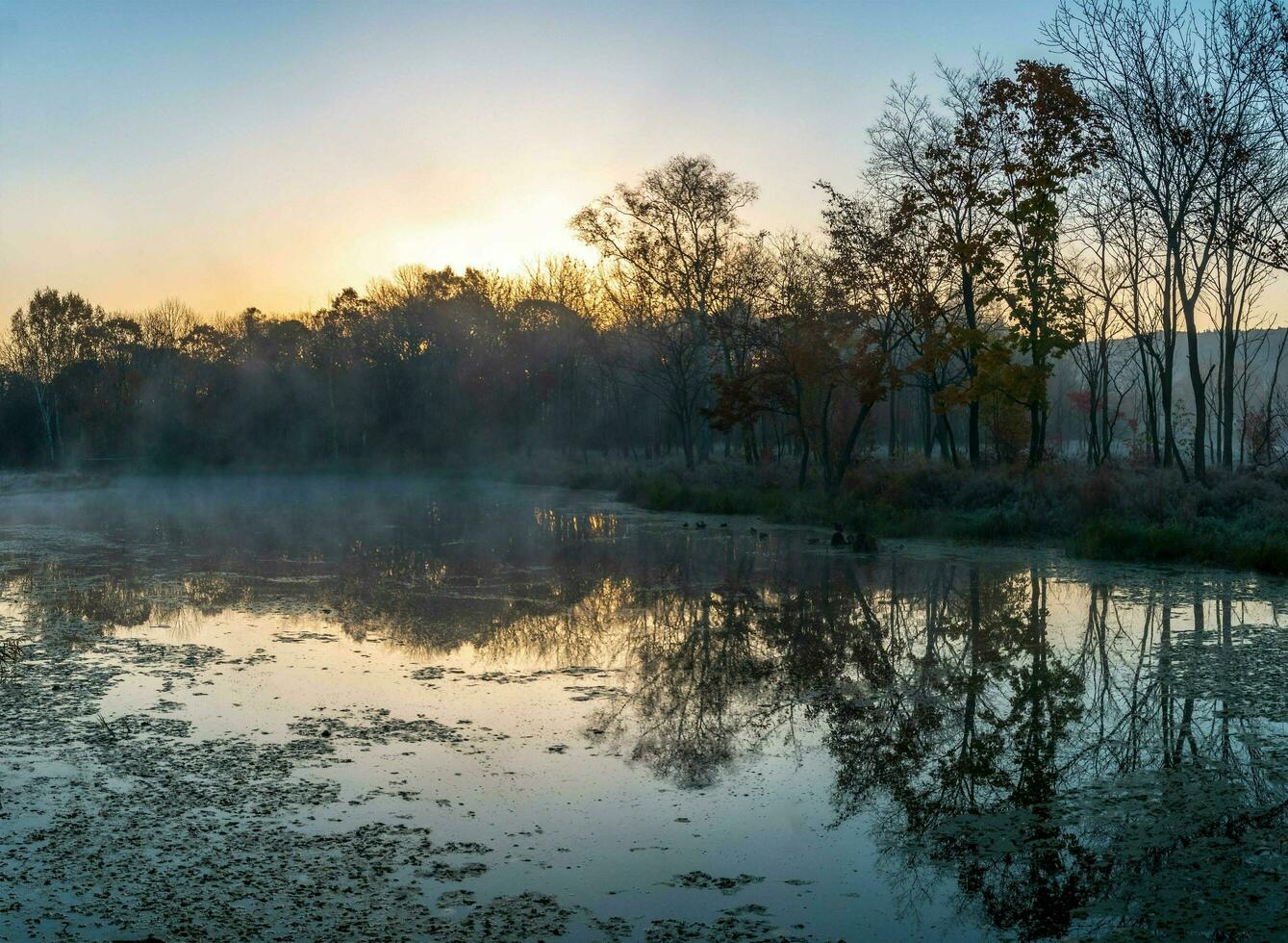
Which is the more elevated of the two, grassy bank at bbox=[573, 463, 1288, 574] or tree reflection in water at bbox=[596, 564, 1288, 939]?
grassy bank at bbox=[573, 463, 1288, 574]

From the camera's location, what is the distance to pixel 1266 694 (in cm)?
781

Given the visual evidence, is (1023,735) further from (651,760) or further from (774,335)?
(774,335)

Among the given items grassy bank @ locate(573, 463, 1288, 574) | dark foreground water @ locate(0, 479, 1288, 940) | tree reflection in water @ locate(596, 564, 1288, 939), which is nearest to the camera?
dark foreground water @ locate(0, 479, 1288, 940)

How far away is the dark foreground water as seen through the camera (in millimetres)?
4566

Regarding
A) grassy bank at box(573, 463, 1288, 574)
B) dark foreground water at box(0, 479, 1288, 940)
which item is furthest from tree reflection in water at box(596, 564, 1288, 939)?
grassy bank at box(573, 463, 1288, 574)

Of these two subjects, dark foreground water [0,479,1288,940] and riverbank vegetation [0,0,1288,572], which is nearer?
dark foreground water [0,479,1288,940]

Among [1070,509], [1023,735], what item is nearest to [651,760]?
[1023,735]

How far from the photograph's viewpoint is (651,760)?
6668mm

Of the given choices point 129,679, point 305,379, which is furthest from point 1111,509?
point 305,379

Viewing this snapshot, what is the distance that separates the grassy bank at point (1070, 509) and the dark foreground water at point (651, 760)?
123 centimetres

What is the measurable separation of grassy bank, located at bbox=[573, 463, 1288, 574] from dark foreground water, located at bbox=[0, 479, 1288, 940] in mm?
1234

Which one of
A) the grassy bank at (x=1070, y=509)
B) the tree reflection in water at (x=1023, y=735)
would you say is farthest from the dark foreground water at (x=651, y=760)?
the grassy bank at (x=1070, y=509)

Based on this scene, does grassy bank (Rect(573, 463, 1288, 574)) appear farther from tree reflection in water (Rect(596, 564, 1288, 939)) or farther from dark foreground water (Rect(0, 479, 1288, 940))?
tree reflection in water (Rect(596, 564, 1288, 939))

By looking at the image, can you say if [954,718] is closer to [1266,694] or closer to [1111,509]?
[1266,694]
